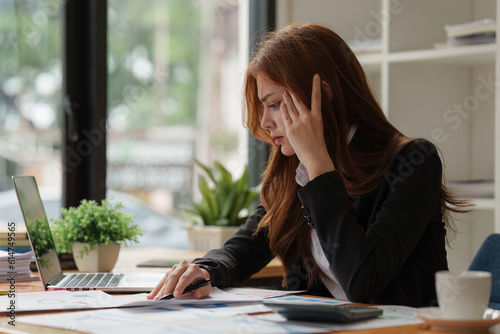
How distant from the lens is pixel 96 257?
1946 millimetres

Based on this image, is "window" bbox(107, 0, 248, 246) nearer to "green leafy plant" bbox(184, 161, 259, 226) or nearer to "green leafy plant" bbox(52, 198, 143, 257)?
"green leafy plant" bbox(184, 161, 259, 226)

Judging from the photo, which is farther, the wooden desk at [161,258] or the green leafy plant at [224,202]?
the green leafy plant at [224,202]

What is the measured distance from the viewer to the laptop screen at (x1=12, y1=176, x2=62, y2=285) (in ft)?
5.24

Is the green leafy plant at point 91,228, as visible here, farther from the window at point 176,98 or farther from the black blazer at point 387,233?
the window at point 176,98

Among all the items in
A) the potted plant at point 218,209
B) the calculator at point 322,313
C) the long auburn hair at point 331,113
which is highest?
the long auburn hair at point 331,113

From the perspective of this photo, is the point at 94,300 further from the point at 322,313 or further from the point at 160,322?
the point at 322,313

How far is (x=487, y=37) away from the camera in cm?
259

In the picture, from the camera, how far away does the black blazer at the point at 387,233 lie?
1.39 m

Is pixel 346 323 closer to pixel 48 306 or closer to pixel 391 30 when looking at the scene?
pixel 48 306

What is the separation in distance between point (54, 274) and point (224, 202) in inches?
44.1

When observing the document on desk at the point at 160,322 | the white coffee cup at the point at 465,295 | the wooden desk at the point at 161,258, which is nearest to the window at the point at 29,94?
the wooden desk at the point at 161,258

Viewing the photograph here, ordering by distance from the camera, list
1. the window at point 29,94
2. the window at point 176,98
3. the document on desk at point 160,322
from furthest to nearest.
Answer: the window at point 176,98, the window at point 29,94, the document on desk at point 160,322

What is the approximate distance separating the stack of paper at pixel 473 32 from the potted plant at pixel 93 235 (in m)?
1.46

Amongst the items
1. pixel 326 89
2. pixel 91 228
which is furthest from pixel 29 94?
pixel 326 89
